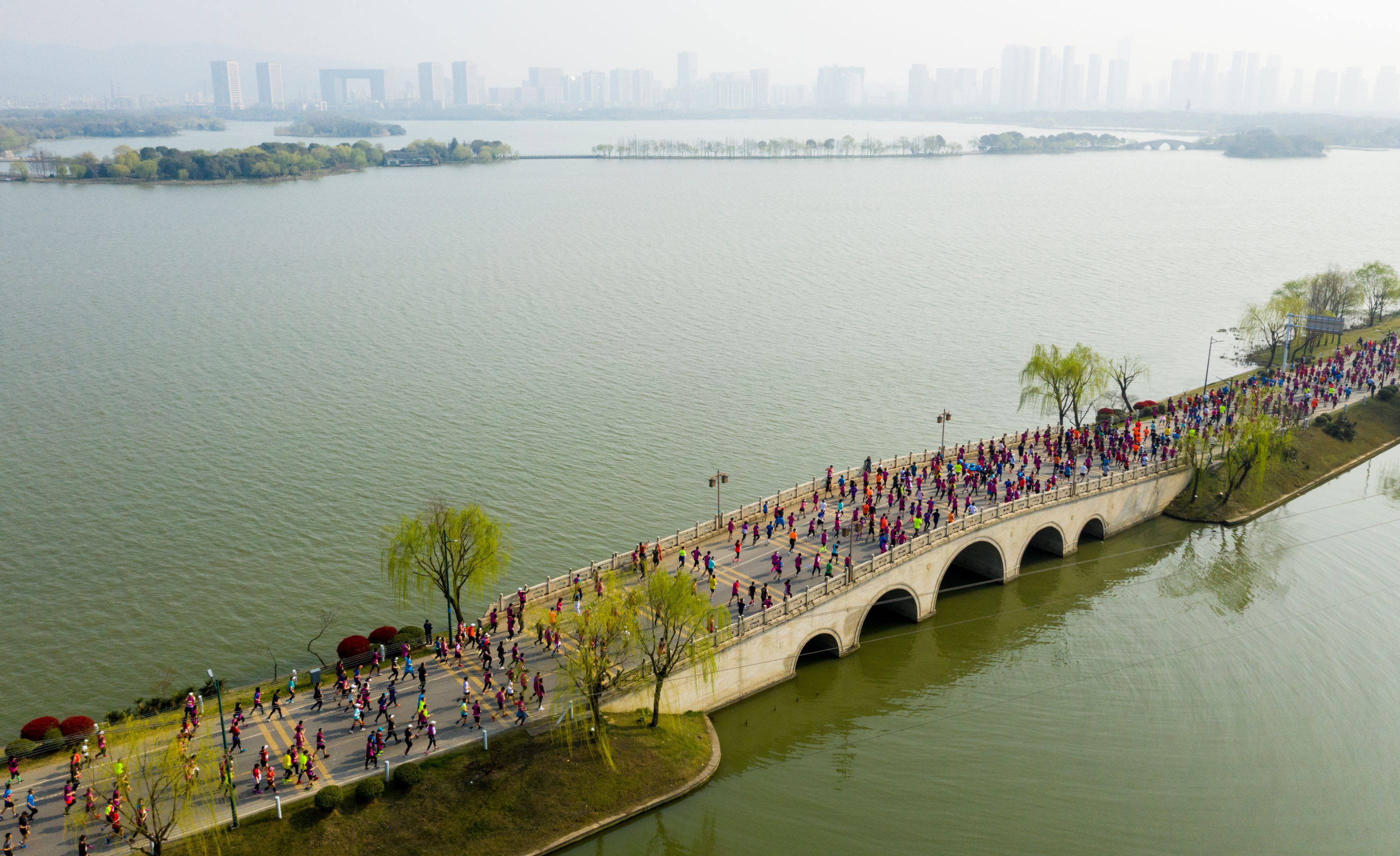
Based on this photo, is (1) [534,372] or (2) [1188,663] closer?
(2) [1188,663]

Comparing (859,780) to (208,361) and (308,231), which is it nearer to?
(208,361)

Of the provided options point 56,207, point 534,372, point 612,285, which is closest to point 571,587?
point 534,372

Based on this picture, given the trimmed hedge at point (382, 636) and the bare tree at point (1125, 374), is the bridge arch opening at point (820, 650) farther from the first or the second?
the bare tree at point (1125, 374)

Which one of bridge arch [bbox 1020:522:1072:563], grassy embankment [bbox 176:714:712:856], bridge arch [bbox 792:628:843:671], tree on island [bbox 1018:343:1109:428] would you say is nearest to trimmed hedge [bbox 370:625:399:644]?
grassy embankment [bbox 176:714:712:856]

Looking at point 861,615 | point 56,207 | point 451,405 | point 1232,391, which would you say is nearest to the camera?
point 861,615

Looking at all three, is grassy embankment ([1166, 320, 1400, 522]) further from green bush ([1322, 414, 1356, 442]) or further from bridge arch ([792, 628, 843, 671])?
bridge arch ([792, 628, 843, 671])

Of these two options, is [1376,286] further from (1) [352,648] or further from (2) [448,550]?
(1) [352,648]
